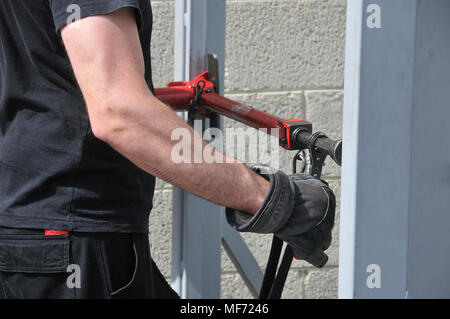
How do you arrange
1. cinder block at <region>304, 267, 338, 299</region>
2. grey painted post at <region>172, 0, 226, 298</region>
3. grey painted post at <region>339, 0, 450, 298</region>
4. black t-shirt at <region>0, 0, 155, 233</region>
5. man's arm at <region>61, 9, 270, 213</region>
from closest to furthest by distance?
grey painted post at <region>339, 0, 450, 298</region>
man's arm at <region>61, 9, 270, 213</region>
black t-shirt at <region>0, 0, 155, 233</region>
grey painted post at <region>172, 0, 226, 298</region>
cinder block at <region>304, 267, 338, 299</region>

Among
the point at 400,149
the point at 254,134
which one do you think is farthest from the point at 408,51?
the point at 254,134

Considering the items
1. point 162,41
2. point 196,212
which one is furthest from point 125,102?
point 162,41

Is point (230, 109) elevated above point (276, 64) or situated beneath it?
situated beneath

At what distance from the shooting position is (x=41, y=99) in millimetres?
1086

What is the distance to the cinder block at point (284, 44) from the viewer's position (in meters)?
2.34

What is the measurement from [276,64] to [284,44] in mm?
78

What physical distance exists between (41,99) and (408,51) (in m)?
0.61

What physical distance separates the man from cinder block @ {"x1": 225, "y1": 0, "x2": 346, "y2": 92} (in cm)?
122

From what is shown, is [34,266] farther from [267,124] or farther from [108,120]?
[267,124]

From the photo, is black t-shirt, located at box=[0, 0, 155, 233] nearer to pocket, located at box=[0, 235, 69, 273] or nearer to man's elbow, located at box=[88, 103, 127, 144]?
pocket, located at box=[0, 235, 69, 273]

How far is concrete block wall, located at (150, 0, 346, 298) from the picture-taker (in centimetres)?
233

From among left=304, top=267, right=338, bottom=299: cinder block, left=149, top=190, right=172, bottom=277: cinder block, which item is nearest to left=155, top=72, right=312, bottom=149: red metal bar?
left=149, top=190, right=172, bottom=277: cinder block

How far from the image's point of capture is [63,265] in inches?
42.8
